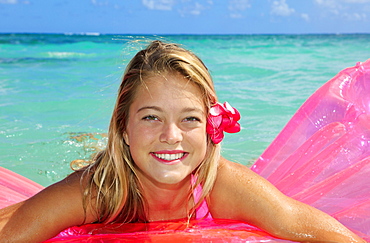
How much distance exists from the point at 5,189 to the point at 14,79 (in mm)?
6967

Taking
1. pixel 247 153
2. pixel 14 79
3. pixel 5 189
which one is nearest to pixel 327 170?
pixel 247 153

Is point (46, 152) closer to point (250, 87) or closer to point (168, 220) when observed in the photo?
point (168, 220)

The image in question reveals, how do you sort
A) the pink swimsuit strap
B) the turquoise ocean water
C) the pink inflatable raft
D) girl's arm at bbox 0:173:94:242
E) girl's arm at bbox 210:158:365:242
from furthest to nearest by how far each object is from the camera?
the turquoise ocean water
the pink swimsuit strap
the pink inflatable raft
girl's arm at bbox 210:158:365:242
girl's arm at bbox 0:173:94:242

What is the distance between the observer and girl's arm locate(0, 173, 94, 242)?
206 cm

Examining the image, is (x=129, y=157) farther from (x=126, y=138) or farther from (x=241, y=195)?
(x=241, y=195)

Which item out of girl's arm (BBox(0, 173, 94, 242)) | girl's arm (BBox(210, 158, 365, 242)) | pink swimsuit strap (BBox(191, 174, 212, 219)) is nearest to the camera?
girl's arm (BBox(0, 173, 94, 242))

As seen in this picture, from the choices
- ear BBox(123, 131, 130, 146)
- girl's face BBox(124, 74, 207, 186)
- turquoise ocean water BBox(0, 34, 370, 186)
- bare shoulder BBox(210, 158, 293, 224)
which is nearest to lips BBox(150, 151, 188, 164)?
girl's face BBox(124, 74, 207, 186)

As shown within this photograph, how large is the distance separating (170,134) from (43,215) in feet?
2.25

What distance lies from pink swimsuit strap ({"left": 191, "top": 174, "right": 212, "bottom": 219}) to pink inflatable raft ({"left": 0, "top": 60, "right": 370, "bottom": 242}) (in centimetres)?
5

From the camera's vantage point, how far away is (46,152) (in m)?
4.38

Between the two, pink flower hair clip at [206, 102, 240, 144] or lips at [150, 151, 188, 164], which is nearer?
lips at [150, 151, 188, 164]

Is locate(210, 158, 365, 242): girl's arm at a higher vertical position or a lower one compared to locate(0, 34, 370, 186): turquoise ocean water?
lower

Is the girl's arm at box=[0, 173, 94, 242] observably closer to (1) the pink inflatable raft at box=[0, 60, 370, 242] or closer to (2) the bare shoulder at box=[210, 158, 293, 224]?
(1) the pink inflatable raft at box=[0, 60, 370, 242]

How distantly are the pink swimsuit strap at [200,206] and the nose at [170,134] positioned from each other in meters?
0.38
